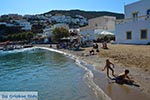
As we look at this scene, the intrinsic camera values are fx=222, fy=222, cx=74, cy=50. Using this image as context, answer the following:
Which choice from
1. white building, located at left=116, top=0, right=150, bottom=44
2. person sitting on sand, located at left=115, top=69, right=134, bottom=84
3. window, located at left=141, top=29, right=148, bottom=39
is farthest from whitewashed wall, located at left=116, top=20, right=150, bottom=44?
person sitting on sand, located at left=115, top=69, right=134, bottom=84

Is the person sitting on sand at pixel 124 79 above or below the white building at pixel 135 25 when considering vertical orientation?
below

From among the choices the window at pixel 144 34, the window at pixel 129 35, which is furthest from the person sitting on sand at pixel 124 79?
the window at pixel 129 35

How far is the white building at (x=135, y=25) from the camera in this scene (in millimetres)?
31383

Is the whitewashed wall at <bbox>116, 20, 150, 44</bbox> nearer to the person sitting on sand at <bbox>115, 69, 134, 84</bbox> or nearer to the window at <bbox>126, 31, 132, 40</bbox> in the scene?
the window at <bbox>126, 31, 132, 40</bbox>

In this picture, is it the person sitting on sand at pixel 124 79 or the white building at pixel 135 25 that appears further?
the white building at pixel 135 25

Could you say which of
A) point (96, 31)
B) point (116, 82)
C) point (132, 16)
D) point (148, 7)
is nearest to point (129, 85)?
point (116, 82)

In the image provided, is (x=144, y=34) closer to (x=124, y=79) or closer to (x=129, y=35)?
(x=129, y=35)

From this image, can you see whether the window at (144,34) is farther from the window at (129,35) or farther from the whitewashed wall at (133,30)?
the window at (129,35)

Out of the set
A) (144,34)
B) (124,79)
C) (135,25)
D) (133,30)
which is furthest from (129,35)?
(124,79)

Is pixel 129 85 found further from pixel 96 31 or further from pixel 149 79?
pixel 96 31

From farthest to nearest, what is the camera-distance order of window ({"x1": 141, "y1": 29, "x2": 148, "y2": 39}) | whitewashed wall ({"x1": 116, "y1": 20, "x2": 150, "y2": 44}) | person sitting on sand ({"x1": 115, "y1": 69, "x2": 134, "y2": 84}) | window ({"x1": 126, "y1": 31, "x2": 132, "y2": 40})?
window ({"x1": 126, "y1": 31, "x2": 132, "y2": 40}), whitewashed wall ({"x1": 116, "y1": 20, "x2": 150, "y2": 44}), window ({"x1": 141, "y1": 29, "x2": 148, "y2": 39}), person sitting on sand ({"x1": 115, "y1": 69, "x2": 134, "y2": 84})

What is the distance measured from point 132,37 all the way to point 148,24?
146 inches

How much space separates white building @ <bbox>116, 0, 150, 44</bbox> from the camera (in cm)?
3138

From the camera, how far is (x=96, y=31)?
4938cm
